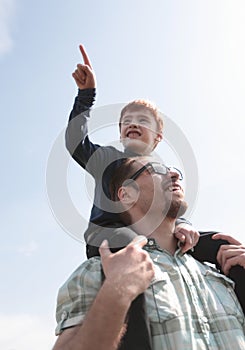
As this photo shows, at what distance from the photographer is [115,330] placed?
2.55 m

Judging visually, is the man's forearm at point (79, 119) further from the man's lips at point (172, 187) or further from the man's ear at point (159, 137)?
the man's lips at point (172, 187)

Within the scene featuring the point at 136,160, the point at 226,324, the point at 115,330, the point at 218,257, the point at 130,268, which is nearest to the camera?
the point at 115,330

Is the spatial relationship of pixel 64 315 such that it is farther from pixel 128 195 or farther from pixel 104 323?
pixel 128 195

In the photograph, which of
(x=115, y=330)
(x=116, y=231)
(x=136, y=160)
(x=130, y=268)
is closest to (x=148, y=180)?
(x=136, y=160)

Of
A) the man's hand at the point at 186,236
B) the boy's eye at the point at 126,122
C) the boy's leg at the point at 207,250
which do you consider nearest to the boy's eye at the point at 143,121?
the boy's eye at the point at 126,122

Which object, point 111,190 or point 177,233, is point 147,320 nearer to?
point 177,233

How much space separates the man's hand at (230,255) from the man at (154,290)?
10 centimetres

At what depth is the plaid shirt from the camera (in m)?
2.96

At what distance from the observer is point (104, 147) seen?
489cm

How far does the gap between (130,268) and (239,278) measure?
1175 millimetres

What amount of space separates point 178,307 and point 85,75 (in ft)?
8.85

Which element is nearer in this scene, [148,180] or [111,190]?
[148,180]

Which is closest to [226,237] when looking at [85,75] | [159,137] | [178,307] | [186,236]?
[186,236]

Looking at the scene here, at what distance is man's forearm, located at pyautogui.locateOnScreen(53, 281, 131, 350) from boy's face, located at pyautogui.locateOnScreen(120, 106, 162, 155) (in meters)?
2.50
